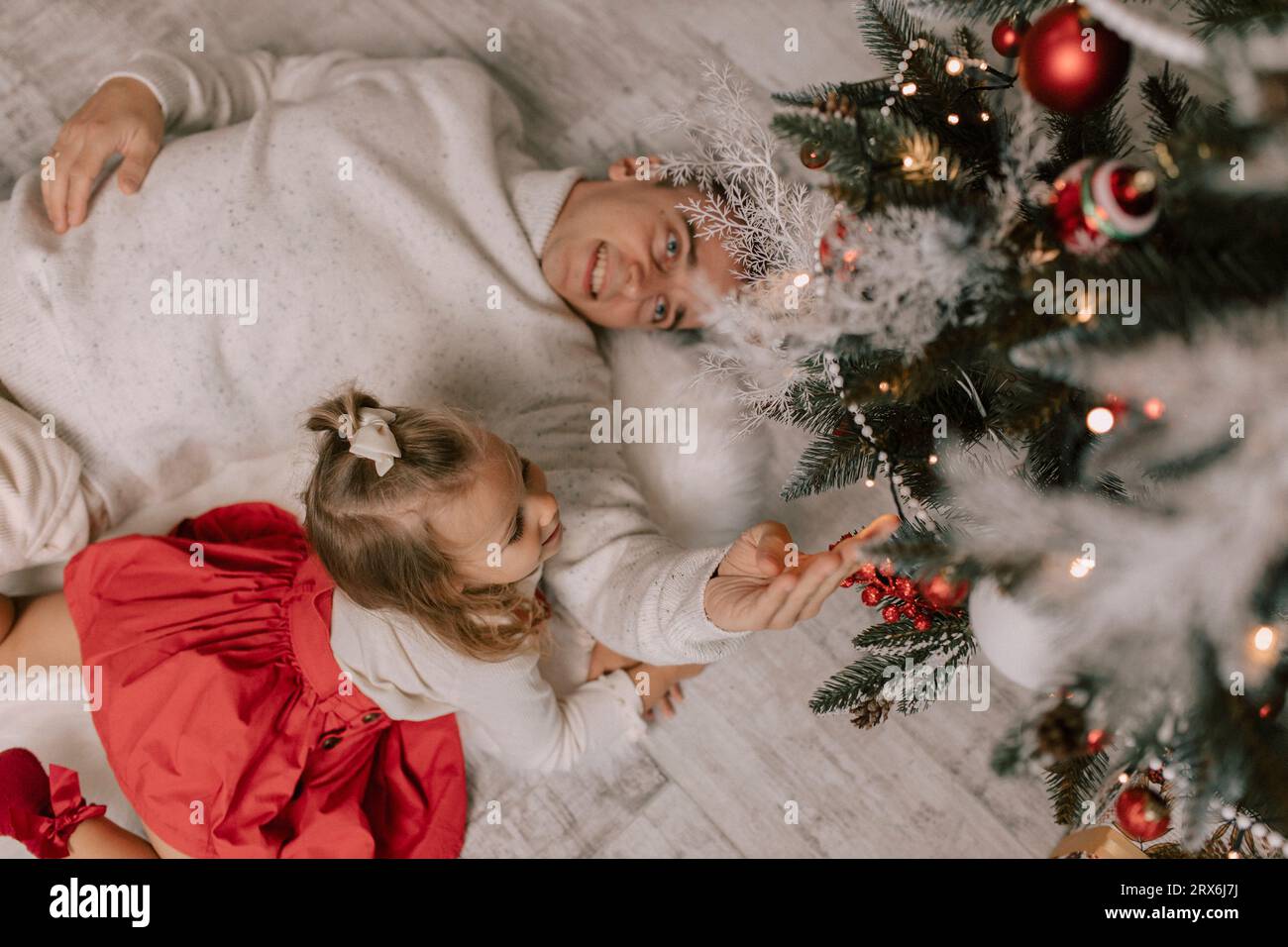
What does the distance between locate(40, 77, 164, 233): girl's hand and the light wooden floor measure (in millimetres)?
219

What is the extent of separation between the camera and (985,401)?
73 centimetres

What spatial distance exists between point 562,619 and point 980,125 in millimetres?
837

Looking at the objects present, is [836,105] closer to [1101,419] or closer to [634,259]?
[1101,419]

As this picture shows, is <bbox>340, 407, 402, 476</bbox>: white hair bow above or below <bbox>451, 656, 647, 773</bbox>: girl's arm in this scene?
above

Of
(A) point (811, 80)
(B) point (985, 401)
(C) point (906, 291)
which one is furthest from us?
(A) point (811, 80)

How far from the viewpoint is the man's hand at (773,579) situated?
83cm

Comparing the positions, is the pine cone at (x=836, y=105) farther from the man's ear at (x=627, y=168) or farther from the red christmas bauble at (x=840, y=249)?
the man's ear at (x=627, y=168)

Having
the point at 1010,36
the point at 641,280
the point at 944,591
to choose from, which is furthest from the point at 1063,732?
the point at 641,280

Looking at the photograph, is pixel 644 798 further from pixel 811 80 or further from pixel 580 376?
pixel 811 80

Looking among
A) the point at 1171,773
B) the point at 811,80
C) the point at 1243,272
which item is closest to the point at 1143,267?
the point at 1243,272

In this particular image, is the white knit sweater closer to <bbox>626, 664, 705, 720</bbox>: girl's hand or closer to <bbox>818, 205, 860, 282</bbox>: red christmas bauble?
<bbox>626, 664, 705, 720</bbox>: girl's hand

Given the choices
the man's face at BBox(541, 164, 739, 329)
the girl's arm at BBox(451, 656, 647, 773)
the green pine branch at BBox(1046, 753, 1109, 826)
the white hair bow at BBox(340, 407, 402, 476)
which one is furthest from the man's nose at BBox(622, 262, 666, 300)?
the green pine branch at BBox(1046, 753, 1109, 826)

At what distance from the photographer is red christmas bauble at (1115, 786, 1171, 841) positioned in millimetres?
693
